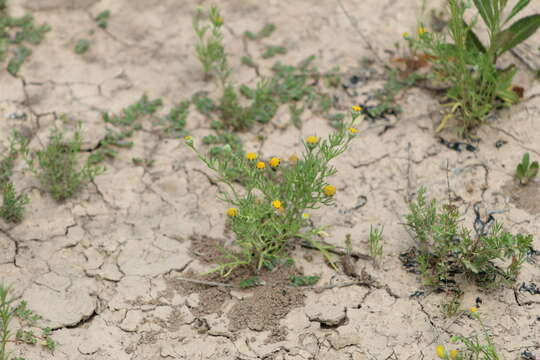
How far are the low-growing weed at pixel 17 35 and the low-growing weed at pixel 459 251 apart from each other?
3201mm

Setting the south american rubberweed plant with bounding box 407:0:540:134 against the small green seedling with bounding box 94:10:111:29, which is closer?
the south american rubberweed plant with bounding box 407:0:540:134

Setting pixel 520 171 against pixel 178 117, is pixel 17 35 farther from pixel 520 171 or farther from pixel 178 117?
pixel 520 171

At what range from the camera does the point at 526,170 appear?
3846 mm

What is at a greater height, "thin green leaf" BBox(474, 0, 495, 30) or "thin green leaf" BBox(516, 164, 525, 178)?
"thin green leaf" BBox(474, 0, 495, 30)

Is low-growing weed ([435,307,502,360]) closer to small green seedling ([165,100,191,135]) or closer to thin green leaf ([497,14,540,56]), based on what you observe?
thin green leaf ([497,14,540,56])

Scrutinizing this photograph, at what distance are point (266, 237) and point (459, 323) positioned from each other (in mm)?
1097

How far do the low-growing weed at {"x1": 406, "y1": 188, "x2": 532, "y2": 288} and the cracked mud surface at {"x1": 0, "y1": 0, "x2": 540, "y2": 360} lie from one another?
0.34 feet

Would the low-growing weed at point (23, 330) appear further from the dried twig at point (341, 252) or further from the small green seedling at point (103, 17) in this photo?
the small green seedling at point (103, 17)

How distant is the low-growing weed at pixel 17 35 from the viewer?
16.0ft

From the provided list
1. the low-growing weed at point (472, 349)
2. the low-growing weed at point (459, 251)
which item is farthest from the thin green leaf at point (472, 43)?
the low-growing weed at point (472, 349)

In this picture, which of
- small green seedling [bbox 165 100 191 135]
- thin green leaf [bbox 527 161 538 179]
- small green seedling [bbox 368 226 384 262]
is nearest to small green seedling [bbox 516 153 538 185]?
thin green leaf [bbox 527 161 538 179]

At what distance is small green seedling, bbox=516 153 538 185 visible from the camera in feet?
12.5

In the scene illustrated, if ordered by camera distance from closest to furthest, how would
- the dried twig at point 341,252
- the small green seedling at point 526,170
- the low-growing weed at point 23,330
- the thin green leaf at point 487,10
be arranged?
the low-growing weed at point 23,330
the dried twig at point 341,252
the small green seedling at point 526,170
the thin green leaf at point 487,10

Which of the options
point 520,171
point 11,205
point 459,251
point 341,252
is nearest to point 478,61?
point 520,171
